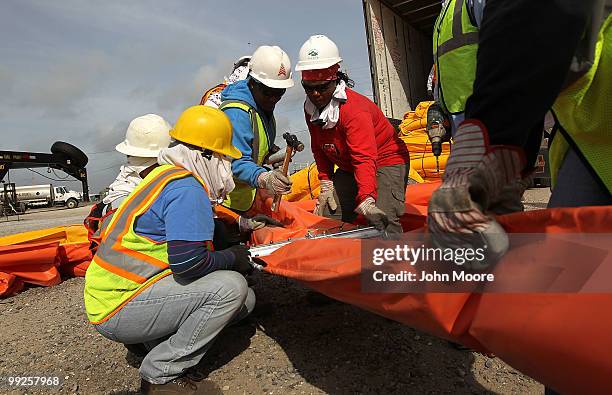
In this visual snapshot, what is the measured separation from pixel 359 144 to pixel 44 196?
3062 centimetres

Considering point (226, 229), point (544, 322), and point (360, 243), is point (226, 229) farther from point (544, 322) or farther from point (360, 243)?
point (544, 322)

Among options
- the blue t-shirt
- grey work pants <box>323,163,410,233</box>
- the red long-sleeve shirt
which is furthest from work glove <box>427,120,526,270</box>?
grey work pants <box>323,163,410,233</box>

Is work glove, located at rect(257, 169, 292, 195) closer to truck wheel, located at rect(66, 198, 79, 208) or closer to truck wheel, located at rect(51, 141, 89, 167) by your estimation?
truck wheel, located at rect(51, 141, 89, 167)

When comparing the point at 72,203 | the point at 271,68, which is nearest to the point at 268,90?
the point at 271,68

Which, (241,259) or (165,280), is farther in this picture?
(241,259)

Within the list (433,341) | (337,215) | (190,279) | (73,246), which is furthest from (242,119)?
(73,246)

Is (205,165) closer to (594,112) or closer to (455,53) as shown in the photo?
(455,53)

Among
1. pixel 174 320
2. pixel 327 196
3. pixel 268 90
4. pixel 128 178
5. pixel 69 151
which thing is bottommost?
pixel 69 151

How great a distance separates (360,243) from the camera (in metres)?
1.67

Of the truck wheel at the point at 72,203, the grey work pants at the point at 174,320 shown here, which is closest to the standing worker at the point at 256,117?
the grey work pants at the point at 174,320

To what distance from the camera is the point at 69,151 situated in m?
18.2

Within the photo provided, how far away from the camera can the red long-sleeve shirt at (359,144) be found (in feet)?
8.69

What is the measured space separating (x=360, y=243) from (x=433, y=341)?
1098 millimetres

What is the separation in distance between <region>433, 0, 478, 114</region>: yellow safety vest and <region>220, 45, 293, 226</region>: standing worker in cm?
117
